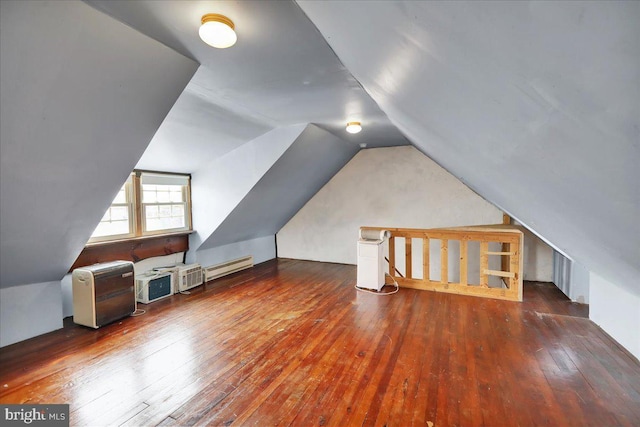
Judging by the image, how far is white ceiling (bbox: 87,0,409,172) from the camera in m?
1.63

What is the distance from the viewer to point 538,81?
2.23 ft

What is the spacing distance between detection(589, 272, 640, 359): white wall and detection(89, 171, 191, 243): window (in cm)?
554

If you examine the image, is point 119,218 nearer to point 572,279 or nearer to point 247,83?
point 247,83

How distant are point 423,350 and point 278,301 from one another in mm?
2036

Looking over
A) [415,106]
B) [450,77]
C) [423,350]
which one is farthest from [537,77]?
[423,350]

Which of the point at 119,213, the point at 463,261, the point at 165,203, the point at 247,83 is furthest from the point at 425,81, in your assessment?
the point at 165,203

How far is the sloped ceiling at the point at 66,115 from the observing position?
62.3 inches

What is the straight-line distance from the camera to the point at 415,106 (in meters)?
1.78

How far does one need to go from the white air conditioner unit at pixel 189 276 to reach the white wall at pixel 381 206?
2.42m

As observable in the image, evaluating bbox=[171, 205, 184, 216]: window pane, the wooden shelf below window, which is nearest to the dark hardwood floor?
the wooden shelf below window

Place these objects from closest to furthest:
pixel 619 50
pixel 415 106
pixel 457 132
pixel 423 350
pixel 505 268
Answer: pixel 619 50 → pixel 457 132 → pixel 415 106 → pixel 423 350 → pixel 505 268

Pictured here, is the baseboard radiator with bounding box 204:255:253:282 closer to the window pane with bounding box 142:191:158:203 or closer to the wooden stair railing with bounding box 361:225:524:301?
the window pane with bounding box 142:191:158:203

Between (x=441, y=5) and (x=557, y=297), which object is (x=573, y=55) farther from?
(x=557, y=297)

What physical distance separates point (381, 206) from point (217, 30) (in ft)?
15.5
